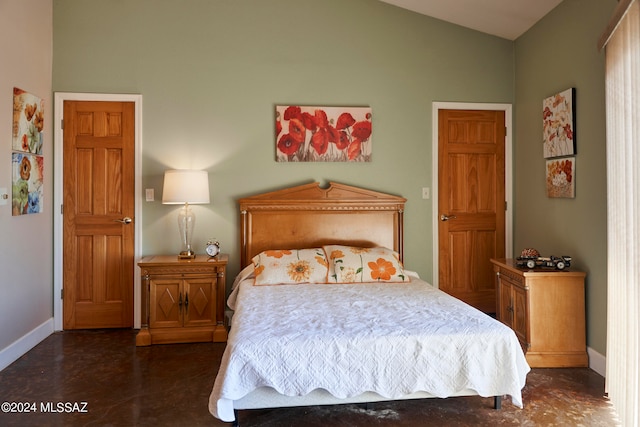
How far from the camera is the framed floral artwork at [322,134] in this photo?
12.8 ft

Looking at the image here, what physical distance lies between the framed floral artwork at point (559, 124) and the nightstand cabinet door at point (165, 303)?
3.18 meters

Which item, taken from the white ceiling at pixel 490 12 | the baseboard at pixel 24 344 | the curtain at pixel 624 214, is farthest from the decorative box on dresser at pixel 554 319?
the baseboard at pixel 24 344

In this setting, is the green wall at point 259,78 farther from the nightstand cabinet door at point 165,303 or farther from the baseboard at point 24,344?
the baseboard at point 24,344

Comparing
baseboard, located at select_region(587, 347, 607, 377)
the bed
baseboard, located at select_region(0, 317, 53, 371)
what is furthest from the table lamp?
baseboard, located at select_region(587, 347, 607, 377)

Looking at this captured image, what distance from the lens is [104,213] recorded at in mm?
3795

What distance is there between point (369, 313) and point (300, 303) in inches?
18.2

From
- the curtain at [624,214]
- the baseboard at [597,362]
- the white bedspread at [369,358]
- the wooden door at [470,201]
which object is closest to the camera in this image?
the white bedspread at [369,358]

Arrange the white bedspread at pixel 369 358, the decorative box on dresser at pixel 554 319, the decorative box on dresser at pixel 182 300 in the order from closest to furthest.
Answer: the white bedspread at pixel 369 358 < the decorative box on dresser at pixel 554 319 < the decorative box on dresser at pixel 182 300

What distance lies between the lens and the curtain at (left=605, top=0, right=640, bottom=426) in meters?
2.19

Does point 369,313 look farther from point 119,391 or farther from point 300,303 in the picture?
point 119,391

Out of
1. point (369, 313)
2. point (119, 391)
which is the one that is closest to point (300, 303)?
point (369, 313)

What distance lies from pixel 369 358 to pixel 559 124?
246 centimetres

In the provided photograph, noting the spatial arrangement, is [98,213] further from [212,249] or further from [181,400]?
[181,400]

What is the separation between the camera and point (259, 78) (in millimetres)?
3887
